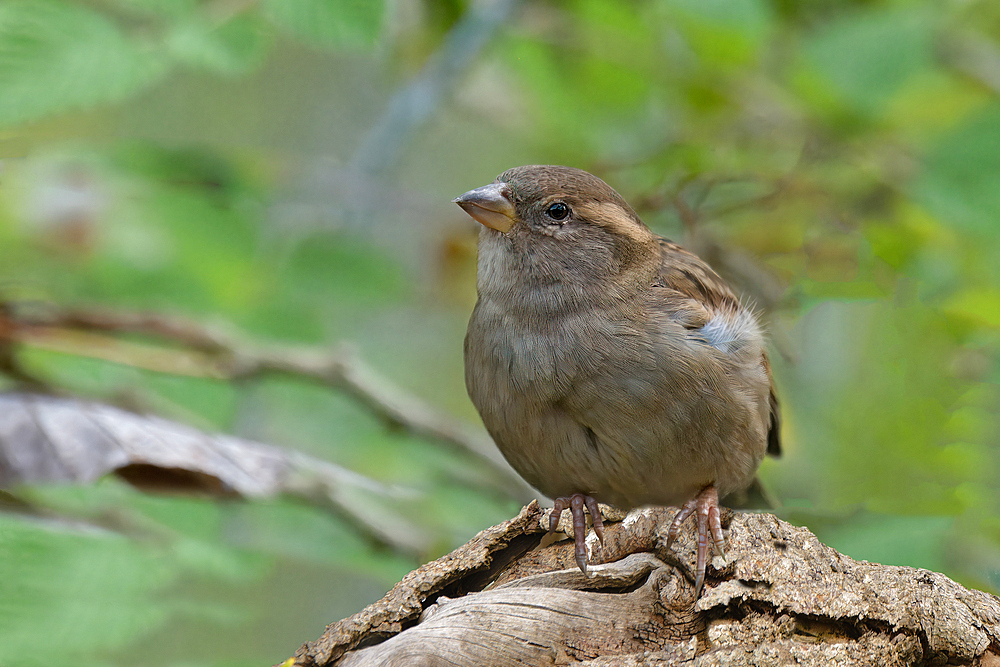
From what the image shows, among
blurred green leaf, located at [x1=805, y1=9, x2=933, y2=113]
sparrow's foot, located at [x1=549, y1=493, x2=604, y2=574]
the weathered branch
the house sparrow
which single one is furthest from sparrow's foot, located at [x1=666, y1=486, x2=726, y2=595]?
blurred green leaf, located at [x1=805, y1=9, x2=933, y2=113]

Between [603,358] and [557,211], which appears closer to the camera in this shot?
[603,358]

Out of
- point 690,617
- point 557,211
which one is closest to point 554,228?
point 557,211

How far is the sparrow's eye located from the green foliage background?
0.74 meters

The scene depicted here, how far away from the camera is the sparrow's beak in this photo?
2.77 metres

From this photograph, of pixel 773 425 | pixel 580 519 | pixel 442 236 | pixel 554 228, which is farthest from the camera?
pixel 442 236

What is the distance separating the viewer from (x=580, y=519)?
2.32 m

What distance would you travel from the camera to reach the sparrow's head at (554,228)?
2.79m

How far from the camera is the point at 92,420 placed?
252 centimetres

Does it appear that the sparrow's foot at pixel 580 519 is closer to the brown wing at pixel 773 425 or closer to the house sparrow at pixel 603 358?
the house sparrow at pixel 603 358

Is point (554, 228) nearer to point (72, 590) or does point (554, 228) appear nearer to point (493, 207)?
point (493, 207)

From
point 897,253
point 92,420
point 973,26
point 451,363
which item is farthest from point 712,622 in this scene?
point 451,363

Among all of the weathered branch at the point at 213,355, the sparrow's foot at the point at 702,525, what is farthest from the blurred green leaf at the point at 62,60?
the sparrow's foot at the point at 702,525

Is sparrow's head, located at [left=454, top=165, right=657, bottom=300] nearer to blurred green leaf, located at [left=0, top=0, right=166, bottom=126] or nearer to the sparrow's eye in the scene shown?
the sparrow's eye

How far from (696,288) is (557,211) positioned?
474 millimetres
